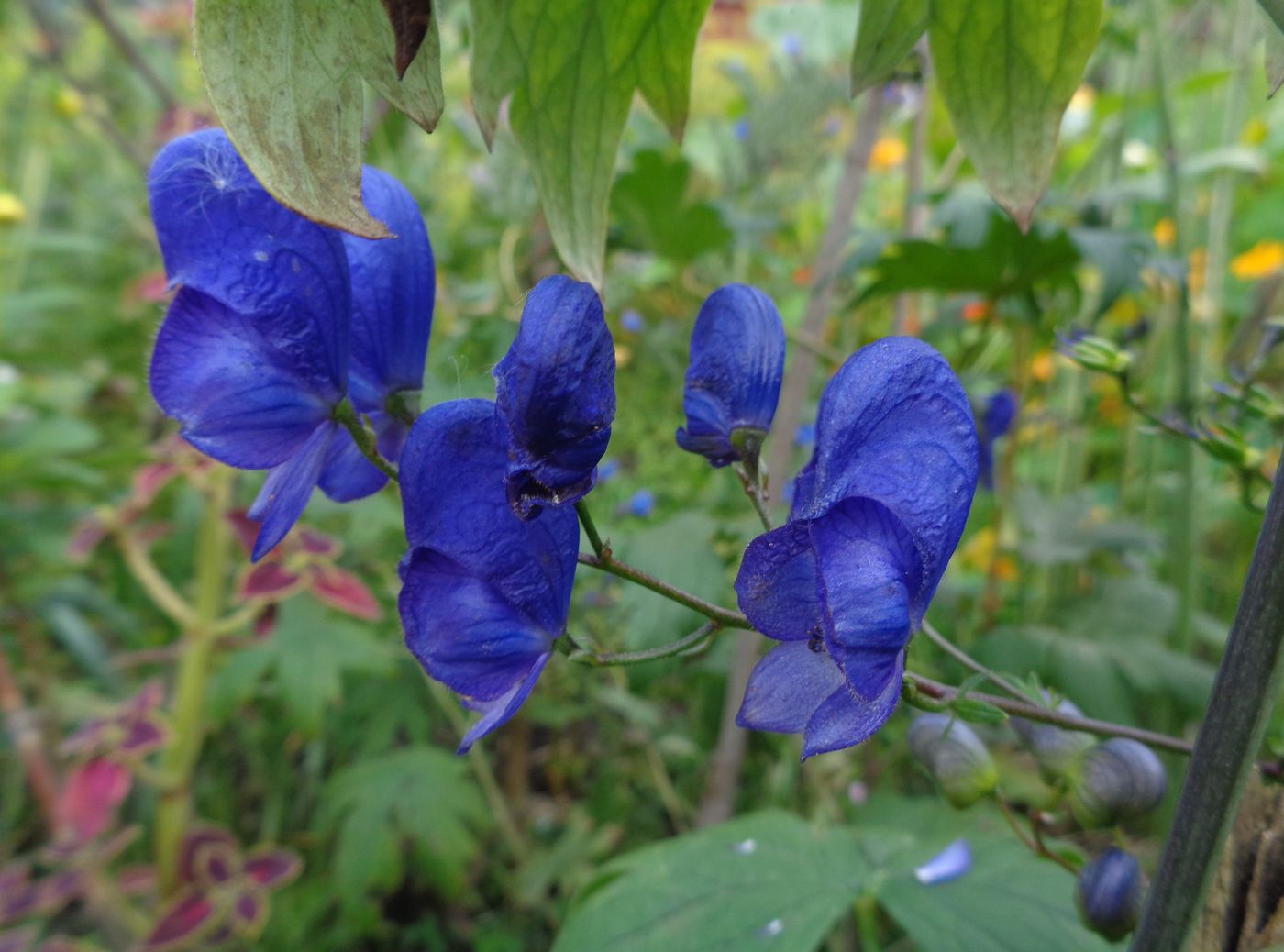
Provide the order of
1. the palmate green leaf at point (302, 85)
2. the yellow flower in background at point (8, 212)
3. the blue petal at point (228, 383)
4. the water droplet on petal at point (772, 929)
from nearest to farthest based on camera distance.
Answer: the palmate green leaf at point (302, 85) → the blue petal at point (228, 383) → the water droplet on petal at point (772, 929) → the yellow flower in background at point (8, 212)

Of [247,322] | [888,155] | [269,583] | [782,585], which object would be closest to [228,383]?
[247,322]

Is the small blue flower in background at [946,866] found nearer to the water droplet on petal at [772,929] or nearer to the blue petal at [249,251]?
the water droplet on petal at [772,929]

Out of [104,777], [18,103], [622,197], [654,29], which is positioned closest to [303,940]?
[104,777]

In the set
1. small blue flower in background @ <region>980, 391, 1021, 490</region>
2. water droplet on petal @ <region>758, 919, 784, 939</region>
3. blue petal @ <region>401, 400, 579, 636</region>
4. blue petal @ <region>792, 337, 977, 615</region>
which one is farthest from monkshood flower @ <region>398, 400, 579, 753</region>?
small blue flower in background @ <region>980, 391, 1021, 490</region>

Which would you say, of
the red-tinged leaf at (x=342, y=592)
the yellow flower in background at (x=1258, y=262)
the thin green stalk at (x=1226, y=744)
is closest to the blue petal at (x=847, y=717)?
the thin green stalk at (x=1226, y=744)

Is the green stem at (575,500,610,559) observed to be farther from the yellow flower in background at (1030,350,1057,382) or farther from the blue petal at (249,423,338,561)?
the yellow flower in background at (1030,350,1057,382)

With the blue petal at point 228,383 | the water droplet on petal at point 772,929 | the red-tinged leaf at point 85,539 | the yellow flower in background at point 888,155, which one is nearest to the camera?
the blue petal at point 228,383
